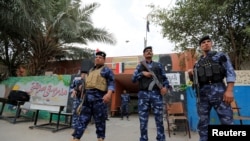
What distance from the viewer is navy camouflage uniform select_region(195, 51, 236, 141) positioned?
9.21 feet

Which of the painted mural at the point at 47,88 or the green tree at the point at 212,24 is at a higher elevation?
the green tree at the point at 212,24

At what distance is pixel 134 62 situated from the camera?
11.5 metres

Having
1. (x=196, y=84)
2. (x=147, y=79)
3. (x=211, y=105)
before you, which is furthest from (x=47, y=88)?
(x=211, y=105)

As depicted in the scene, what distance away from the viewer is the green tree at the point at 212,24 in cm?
805

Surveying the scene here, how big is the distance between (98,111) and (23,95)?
5.32m

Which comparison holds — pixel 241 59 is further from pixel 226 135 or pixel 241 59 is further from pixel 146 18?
pixel 226 135

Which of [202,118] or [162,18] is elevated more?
[162,18]

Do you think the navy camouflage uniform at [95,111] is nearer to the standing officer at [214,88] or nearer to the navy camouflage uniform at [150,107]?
the navy camouflage uniform at [150,107]

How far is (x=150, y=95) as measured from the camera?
3.60 m

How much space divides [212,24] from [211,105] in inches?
257

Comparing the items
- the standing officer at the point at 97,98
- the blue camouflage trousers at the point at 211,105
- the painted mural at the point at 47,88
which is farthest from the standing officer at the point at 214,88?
the painted mural at the point at 47,88

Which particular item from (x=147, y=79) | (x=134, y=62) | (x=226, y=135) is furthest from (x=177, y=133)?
(x=134, y=62)

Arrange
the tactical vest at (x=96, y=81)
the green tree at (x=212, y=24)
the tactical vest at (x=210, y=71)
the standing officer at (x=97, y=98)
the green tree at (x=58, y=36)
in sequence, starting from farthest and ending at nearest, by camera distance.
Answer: the green tree at (x=58, y=36) → the green tree at (x=212, y=24) → the tactical vest at (x=96, y=81) → the standing officer at (x=97, y=98) → the tactical vest at (x=210, y=71)

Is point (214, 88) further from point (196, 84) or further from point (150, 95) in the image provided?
point (150, 95)
